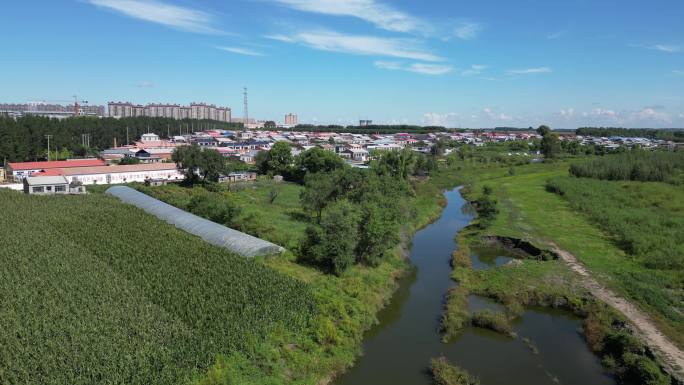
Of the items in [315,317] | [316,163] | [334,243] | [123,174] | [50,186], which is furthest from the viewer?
[316,163]

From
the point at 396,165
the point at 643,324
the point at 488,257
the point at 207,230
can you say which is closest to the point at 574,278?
the point at 643,324

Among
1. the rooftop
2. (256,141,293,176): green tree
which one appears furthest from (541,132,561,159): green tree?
the rooftop

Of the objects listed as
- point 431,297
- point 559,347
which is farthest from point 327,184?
point 559,347

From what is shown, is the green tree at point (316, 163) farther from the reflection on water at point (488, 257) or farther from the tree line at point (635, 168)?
the tree line at point (635, 168)

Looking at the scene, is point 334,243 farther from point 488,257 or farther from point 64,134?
point 64,134

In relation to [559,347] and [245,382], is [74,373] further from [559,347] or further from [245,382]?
[559,347]

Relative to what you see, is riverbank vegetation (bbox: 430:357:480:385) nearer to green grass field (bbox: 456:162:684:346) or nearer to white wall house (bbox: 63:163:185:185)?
green grass field (bbox: 456:162:684:346)
